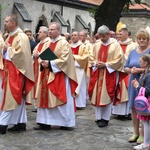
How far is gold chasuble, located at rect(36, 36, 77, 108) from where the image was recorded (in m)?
6.83

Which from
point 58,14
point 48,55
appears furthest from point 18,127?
point 58,14

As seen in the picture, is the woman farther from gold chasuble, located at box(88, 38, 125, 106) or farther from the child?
gold chasuble, located at box(88, 38, 125, 106)

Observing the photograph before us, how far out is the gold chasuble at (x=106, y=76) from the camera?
7367mm

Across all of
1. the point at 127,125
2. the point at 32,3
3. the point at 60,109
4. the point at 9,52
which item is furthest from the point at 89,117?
the point at 32,3

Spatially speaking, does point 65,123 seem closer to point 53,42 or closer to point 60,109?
point 60,109

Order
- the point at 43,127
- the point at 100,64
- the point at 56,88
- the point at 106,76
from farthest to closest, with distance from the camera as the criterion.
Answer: the point at 106,76, the point at 100,64, the point at 43,127, the point at 56,88

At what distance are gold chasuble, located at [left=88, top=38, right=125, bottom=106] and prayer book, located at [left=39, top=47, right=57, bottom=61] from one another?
114cm

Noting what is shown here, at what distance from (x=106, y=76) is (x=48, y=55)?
52.7 inches

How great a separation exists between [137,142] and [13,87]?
227cm

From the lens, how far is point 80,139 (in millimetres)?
6398

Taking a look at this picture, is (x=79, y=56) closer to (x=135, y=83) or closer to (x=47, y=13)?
(x=135, y=83)

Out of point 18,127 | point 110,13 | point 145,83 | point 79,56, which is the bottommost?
point 18,127

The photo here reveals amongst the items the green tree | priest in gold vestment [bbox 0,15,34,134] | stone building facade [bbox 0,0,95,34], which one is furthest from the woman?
stone building facade [bbox 0,0,95,34]

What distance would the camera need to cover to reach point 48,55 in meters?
6.75
